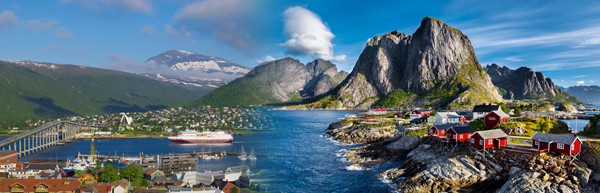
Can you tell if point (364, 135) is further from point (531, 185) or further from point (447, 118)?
point (531, 185)

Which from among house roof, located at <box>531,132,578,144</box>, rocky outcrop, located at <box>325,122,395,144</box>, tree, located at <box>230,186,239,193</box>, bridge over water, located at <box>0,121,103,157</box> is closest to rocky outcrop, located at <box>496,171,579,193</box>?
house roof, located at <box>531,132,578,144</box>

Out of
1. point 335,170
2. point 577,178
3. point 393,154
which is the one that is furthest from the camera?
point 393,154

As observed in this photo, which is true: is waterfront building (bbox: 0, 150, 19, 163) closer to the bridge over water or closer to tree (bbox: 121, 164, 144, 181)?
the bridge over water

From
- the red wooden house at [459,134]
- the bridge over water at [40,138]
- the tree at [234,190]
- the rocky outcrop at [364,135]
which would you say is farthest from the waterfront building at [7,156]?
the red wooden house at [459,134]

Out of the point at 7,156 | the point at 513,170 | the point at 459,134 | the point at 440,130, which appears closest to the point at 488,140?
the point at 459,134

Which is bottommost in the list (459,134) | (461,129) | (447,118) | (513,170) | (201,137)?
(201,137)

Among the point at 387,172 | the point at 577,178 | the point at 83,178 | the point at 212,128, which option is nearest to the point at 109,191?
the point at 83,178

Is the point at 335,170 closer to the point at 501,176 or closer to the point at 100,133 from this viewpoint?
the point at 501,176
